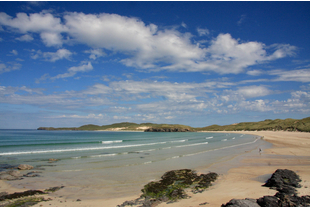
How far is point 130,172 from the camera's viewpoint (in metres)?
14.9

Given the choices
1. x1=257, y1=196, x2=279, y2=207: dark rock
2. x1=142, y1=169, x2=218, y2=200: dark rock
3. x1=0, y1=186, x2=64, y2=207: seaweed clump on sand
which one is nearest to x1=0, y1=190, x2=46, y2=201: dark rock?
x1=0, y1=186, x2=64, y2=207: seaweed clump on sand

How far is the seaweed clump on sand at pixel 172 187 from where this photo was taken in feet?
27.8

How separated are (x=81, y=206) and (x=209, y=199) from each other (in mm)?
6146

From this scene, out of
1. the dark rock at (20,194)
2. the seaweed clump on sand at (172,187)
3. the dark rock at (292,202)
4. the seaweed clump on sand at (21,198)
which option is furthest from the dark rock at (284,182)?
the dark rock at (20,194)

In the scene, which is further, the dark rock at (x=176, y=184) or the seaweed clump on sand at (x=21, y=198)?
the dark rock at (x=176, y=184)

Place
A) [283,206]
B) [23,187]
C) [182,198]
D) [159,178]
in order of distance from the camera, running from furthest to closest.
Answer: [159,178], [23,187], [182,198], [283,206]

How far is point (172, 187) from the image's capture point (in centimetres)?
1055

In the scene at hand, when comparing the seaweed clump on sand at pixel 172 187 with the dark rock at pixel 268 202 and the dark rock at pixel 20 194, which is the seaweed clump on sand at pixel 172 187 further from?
the dark rock at pixel 20 194

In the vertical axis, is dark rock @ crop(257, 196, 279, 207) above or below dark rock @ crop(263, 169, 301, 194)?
above

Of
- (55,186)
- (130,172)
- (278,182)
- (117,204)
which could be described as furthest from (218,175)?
(55,186)

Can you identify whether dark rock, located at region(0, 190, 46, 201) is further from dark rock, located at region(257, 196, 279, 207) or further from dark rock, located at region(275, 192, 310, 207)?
dark rock, located at region(275, 192, 310, 207)

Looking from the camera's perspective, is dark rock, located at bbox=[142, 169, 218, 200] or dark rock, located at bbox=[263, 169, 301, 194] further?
dark rock, located at bbox=[142, 169, 218, 200]

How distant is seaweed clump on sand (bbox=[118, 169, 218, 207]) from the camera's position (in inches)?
334

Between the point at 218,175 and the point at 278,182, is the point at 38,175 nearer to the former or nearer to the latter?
the point at 218,175
